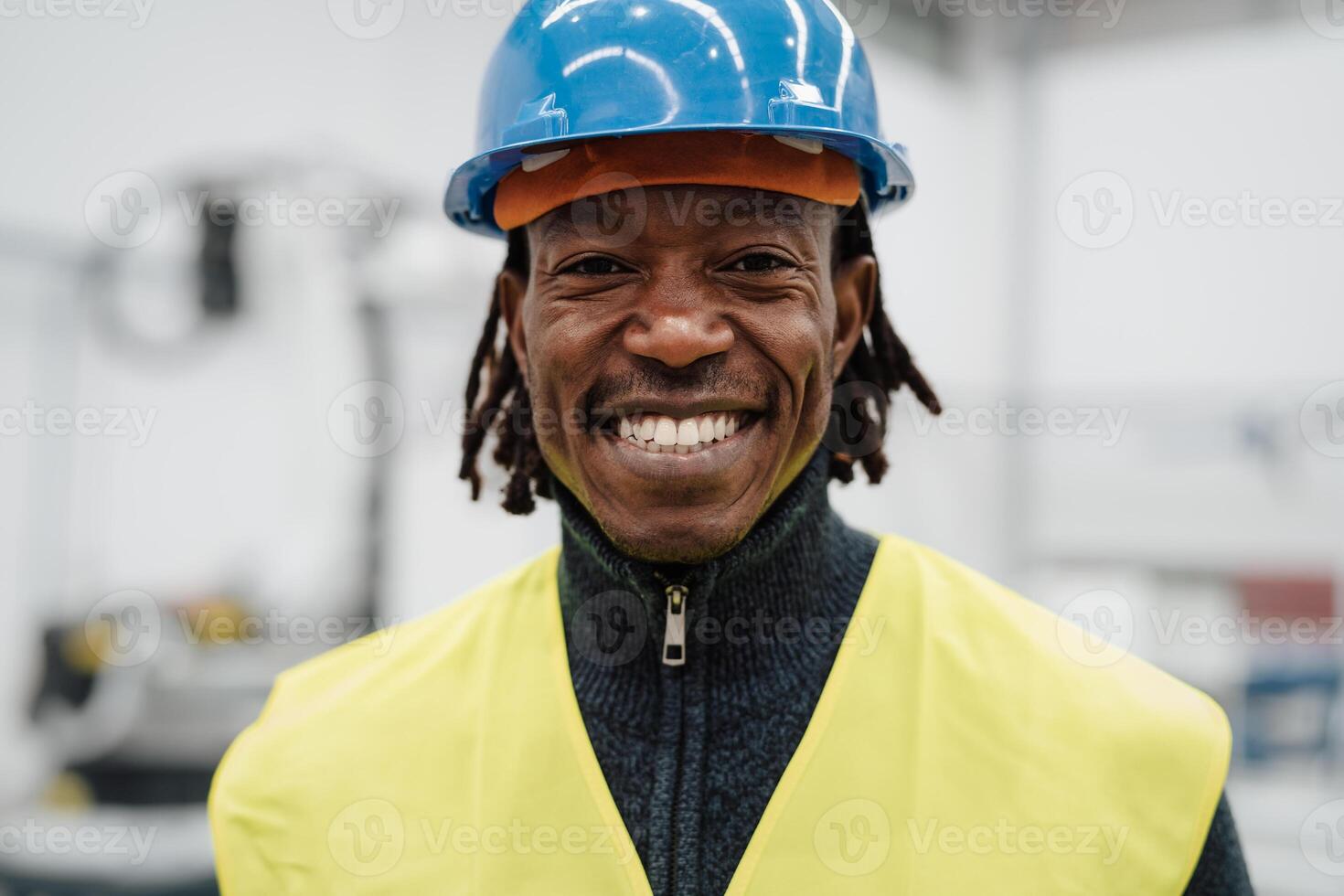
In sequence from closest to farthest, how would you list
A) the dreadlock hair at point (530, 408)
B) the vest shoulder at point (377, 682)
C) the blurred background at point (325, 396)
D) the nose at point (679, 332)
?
the nose at point (679, 332)
the vest shoulder at point (377, 682)
the dreadlock hair at point (530, 408)
the blurred background at point (325, 396)

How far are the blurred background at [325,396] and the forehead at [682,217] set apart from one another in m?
1.28

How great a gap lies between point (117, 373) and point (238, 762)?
1.95 m

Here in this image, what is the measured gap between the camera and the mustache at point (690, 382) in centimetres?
109

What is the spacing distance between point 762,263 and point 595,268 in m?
0.17

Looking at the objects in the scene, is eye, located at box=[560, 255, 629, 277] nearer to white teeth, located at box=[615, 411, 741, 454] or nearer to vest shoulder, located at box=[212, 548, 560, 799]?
white teeth, located at box=[615, 411, 741, 454]

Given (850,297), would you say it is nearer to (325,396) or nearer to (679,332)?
(679,332)

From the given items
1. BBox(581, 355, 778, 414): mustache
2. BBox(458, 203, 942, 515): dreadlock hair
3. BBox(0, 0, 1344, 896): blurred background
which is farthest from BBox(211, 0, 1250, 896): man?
BBox(0, 0, 1344, 896): blurred background

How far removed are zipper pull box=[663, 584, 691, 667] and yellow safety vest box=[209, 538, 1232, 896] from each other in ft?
0.06

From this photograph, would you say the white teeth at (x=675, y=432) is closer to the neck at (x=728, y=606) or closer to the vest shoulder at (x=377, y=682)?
the neck at (x=728, y=606)

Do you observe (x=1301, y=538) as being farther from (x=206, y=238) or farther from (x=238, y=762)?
(x=238, y=762)

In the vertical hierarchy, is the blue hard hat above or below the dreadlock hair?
above

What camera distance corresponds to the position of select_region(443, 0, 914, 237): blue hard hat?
43.0 inches

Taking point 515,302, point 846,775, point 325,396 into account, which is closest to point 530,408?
point 515,302

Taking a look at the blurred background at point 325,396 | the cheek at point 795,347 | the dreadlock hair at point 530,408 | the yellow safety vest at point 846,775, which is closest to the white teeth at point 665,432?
the cheek at point 795,347
